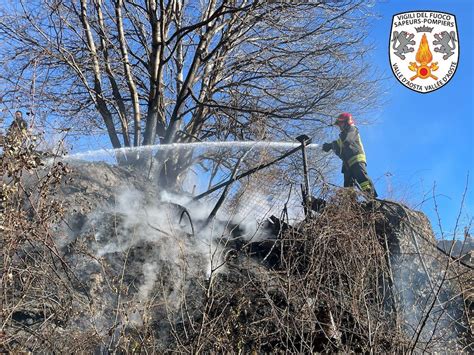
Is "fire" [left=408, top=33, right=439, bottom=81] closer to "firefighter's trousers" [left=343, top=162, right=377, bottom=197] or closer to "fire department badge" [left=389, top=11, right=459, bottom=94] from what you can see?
"fire department badge" [left=389, top=11, right=459, bottom=94]

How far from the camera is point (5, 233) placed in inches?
165

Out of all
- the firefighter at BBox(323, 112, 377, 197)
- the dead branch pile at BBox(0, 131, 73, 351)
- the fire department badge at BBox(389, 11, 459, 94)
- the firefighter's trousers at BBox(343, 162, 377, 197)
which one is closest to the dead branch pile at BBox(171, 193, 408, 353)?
the dead branch pile at BBox(0, 131, 73, 351)

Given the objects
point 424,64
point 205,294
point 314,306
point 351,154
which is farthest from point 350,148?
point 205,294

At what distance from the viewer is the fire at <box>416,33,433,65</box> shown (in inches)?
284

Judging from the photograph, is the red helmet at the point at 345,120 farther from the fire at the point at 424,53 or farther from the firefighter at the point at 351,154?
the fire at the point at 424,53

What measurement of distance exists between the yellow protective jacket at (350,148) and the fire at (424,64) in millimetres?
1294

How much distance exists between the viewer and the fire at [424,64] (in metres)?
7.16

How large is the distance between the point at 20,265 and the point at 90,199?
2.26m

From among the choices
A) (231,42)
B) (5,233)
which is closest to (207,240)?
(5,233)

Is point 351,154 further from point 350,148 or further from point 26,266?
point 26,266

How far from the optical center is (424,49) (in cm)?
721

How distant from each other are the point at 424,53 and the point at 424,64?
6.4 inches

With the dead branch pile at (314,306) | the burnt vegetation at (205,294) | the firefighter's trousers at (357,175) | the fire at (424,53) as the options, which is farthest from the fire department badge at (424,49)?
the dead branch pile at (314,306)

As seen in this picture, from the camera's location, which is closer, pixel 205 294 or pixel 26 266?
pixel 26 266
